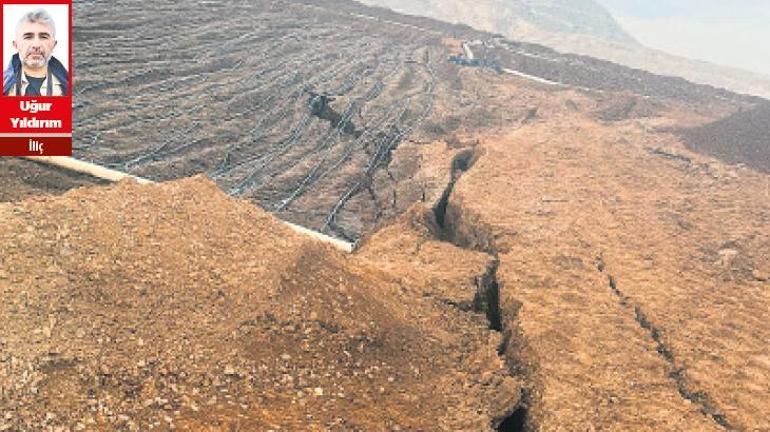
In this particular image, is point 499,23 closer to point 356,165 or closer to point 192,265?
point 356,165

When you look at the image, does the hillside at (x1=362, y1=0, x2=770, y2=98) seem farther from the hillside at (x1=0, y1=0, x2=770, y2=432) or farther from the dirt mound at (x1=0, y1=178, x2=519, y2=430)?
the dirt mound at (x1=0, y1=178, x2=519, y2=430)

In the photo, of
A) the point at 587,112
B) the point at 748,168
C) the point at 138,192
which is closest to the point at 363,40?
the point at 587,112

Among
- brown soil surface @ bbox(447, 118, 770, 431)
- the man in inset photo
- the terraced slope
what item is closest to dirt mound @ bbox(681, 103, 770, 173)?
brown soil surface @ bbox(447, 118, 770, 431)

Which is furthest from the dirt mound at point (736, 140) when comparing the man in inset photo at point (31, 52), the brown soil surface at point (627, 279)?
the man in inset photo at point (31, 52)

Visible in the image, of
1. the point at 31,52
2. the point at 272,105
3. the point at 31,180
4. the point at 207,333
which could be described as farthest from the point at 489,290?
the point at 272,105

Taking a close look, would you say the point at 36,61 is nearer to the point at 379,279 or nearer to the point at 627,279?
the point at 379,279

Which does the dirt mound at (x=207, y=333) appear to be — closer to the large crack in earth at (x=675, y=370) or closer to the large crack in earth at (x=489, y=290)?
the large crack in earth at (x=489, y=290)
